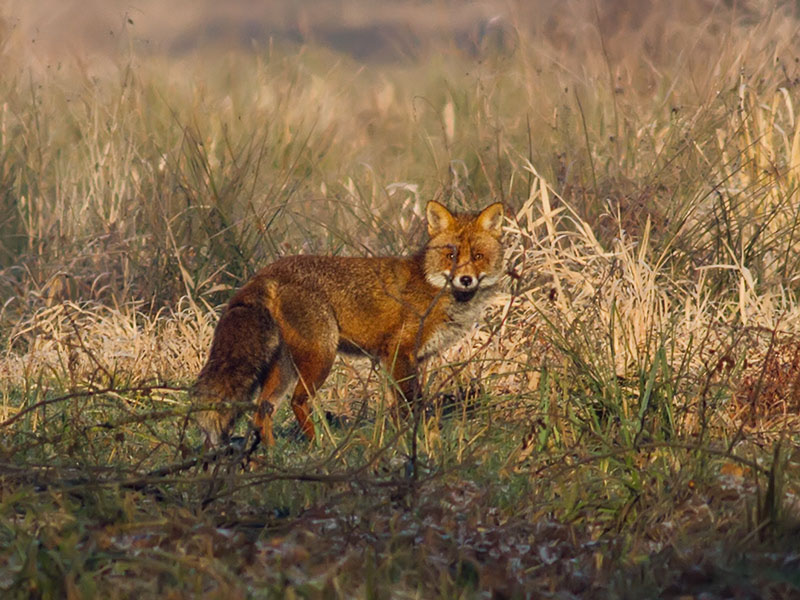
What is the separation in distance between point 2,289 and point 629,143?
440cm

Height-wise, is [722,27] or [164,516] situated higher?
[722,27]

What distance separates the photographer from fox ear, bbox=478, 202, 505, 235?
5.96m

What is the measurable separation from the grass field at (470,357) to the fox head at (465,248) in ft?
0.77

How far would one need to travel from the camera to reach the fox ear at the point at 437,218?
6.03m

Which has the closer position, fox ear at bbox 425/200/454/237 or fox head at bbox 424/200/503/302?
fox head at bbox 424/200/503/302

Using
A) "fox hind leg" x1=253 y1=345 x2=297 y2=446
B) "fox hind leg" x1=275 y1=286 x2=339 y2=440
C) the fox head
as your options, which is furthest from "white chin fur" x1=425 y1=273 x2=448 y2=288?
"fox hind leg" x1=253 y1=345 x2=297 y2=446

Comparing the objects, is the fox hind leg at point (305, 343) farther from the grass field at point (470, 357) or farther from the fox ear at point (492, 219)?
the fox ear at point (492, 219)

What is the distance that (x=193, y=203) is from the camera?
802cm

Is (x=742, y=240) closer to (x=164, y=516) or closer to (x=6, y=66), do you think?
(x=164, y=516)

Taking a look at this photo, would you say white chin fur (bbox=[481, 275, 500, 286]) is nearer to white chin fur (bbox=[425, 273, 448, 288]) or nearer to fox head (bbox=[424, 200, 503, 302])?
fox head (bbox=[424, 200, 503, 302])

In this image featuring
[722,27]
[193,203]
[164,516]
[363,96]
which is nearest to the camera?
[164,516]

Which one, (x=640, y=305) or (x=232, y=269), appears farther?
(x=232, y=269)

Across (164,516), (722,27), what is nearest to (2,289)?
(164,516)

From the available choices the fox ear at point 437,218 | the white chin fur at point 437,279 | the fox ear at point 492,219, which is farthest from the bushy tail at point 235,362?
the fox ear at point 492,219
